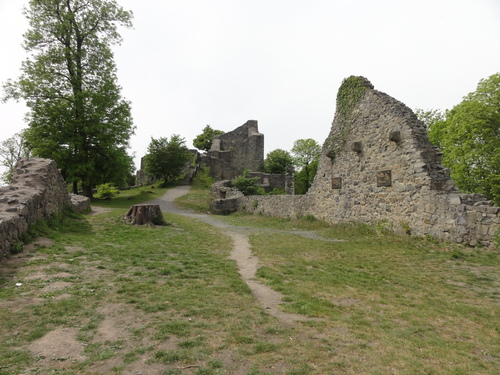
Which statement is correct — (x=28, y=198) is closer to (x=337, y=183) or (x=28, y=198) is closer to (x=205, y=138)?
(x=337, y=183)

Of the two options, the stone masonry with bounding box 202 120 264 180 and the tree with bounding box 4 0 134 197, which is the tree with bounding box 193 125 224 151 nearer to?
the stone masonry with bounding box 202 120 264 180

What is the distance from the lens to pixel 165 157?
29.3m

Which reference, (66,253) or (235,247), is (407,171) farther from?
(66,253)

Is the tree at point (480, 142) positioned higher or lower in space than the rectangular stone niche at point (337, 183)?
higher

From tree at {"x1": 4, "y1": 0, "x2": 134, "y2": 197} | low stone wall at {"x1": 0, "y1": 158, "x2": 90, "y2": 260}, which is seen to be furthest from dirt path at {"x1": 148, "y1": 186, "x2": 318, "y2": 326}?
tree at {"x1": 4, "y1": 0, "x2": 134, "y2": 197}

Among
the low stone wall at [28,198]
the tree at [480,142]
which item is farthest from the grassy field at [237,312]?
the tree at [480,142]

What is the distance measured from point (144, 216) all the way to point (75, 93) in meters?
15.0

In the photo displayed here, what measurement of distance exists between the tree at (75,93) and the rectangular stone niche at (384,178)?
18.4 meters

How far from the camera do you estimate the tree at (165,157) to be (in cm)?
2931

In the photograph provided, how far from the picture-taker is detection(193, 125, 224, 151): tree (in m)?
50.0

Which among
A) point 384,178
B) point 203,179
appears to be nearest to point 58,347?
point 384,178

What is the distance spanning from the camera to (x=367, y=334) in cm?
329

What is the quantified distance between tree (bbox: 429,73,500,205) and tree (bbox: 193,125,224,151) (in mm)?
37345

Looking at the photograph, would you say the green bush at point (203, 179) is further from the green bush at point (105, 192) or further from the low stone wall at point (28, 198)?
the low stone wall at point (28, 198)
